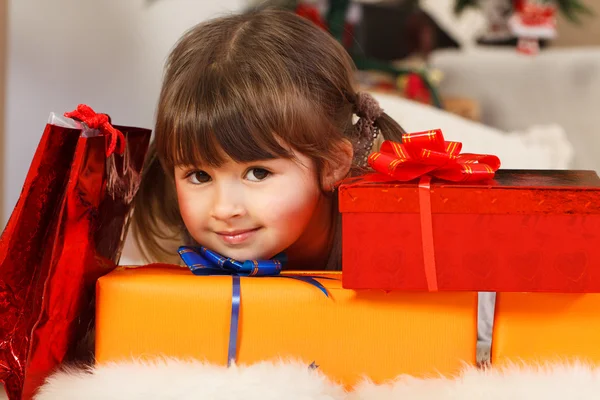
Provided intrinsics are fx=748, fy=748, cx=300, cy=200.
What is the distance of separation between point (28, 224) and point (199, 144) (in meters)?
0.19

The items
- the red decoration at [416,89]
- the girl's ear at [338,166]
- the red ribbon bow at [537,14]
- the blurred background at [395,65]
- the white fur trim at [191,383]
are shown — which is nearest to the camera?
the white fur trim at [191,383]

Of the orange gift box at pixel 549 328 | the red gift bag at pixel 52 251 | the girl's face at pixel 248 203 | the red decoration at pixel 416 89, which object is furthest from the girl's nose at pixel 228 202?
the red decoration at pixel 416 89

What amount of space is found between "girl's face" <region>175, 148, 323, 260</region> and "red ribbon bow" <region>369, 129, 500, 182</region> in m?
0.12

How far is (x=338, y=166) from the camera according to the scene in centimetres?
89

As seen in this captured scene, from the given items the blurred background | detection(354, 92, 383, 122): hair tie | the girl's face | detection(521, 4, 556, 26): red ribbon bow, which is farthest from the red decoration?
the girl's face

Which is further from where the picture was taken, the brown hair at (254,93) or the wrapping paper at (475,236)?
the brown hair at (254,93)

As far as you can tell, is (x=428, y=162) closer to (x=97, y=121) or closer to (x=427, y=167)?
(x=427, y=167)

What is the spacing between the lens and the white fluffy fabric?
65 cm

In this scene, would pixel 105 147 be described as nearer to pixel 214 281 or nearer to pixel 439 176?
pixel 214 281

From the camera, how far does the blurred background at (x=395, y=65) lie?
1.57 m

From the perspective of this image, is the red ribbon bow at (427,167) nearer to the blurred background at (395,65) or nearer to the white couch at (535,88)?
the blurred background at (395,65)

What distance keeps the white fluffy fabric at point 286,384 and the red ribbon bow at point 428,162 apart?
188 millimetres

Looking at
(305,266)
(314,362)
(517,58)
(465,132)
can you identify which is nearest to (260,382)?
(314,362)

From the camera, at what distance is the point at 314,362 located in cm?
73
